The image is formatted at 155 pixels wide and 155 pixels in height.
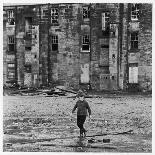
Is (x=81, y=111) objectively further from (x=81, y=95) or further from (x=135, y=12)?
(x=135, y=12)

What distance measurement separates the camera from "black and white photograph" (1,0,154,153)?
20562 mm

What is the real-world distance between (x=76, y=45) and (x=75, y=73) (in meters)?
1.12

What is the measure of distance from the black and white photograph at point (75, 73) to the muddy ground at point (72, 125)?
0.04 m

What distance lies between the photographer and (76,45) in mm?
21703

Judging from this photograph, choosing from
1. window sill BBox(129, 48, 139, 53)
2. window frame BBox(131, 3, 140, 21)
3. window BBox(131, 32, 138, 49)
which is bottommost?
window sill BBox(129, 48, 139, 53)

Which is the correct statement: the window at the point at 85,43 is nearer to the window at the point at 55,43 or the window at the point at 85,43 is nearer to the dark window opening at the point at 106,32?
the dark window opening at the point at 106,32

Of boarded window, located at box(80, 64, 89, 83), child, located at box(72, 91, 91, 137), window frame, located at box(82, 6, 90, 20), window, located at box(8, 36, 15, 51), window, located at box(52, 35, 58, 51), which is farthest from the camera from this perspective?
window, located at box(52, 35, 58, 51)

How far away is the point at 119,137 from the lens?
20.3 m

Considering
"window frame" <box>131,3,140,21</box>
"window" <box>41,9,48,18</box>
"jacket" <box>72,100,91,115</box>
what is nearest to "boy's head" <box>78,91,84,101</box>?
"jacket" <box>72,100,91,115</box>

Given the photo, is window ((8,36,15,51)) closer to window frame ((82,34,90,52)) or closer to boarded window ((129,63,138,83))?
window frame ((82,34,90,52))

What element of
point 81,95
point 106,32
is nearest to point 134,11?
point 106,32

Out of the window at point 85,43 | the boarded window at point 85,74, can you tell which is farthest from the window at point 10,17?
the boarded window at point 85,74

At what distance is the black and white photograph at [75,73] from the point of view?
2056cm

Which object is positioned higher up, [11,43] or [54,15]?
[54,15]
